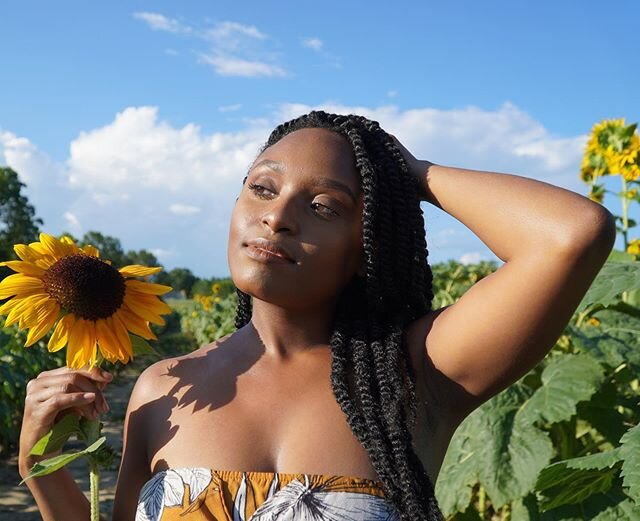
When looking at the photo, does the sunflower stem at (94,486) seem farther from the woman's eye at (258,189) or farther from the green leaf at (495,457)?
the green leaf at (495,457)

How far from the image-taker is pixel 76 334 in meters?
1.41

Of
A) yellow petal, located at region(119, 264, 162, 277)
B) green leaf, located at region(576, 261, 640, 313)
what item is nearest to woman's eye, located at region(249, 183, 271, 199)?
yellow petal, located at region(119, 264, 162, 277)

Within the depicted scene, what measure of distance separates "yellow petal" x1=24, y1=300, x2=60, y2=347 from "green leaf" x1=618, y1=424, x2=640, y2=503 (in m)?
1.18

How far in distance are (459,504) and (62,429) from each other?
69.2 inches

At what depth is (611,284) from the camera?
230cm

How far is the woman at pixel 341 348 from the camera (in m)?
1.37

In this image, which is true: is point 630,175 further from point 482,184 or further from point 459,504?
point 482,184

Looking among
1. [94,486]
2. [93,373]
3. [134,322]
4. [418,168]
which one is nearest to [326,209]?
[418,168]

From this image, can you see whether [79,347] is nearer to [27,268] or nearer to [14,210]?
[27,268]

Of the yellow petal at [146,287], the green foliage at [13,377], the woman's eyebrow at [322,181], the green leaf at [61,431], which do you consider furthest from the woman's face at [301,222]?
the green foliage at [13,377]

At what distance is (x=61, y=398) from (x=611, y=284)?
1548 millimetres

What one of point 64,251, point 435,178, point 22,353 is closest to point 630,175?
point 435,178

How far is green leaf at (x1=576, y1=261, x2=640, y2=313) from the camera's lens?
88.6 inches

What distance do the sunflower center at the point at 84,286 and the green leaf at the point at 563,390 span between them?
1.79 m
